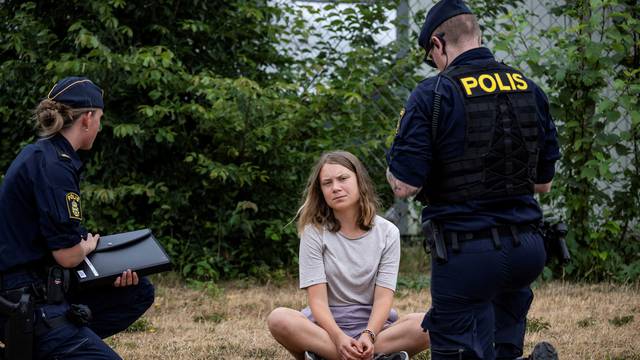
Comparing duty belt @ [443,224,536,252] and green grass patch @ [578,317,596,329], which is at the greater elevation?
duty belt @ [443,224,536,252]

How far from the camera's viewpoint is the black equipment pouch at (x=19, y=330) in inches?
134

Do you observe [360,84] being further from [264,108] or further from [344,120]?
[264,108]

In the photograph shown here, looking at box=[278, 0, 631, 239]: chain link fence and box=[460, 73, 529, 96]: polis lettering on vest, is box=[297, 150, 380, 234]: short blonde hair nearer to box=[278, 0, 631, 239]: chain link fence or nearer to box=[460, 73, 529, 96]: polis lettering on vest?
box=[460, 73, 529, 96]: polis lettering on vest

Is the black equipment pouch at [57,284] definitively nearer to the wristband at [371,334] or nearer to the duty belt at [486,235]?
the wristband at [371,334]

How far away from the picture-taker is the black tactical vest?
10.5ft

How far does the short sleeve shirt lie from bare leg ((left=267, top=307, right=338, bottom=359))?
1097mm

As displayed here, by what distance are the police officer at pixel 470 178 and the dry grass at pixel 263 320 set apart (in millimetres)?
1464

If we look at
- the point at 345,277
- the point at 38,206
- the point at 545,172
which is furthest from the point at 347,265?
the point at 38,206

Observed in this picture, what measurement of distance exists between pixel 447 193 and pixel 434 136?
0.74 ft

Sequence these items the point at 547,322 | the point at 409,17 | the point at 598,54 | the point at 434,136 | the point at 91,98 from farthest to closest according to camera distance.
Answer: the point at 409,17, the point at 598,54, the point at 547,322, the point at 91,98, the point at 434,136

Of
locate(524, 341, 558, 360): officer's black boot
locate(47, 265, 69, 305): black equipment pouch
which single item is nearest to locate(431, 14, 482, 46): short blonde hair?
locate(524, 341, 558, 360): officer's black boot

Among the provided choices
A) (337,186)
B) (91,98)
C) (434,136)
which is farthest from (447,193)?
(91,98)

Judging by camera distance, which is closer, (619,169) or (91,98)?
(91,98)

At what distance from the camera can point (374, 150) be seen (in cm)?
732
